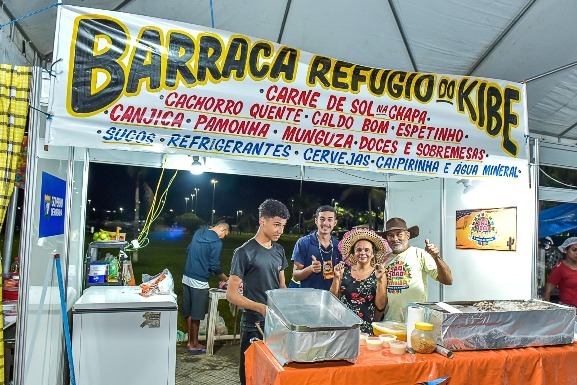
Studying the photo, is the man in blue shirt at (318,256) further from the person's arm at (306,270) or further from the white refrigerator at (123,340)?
the white refrigerator at (123,340)

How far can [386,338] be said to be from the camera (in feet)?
7.66

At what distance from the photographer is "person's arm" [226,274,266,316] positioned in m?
3.03

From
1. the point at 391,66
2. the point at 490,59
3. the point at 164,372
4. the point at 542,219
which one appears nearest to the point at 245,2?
the point at 391,66

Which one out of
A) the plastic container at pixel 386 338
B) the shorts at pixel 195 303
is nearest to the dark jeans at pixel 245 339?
the plastic container at pixel 386 338

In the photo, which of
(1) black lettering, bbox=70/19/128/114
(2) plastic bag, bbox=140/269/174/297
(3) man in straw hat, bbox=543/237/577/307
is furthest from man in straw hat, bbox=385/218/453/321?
(1) black lettering, bbox=70/19/128/114

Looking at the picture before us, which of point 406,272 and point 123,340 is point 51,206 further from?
point 406,272

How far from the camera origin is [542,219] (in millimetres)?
5020

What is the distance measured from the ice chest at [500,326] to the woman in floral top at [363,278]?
600 millimetres

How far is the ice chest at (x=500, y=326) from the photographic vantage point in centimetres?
223

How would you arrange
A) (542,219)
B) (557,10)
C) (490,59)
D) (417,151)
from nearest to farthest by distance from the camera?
1. (417,151)
2. (557,10)
3. (490,59)
4. (542,219)

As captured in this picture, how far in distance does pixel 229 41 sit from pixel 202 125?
1.72 feet

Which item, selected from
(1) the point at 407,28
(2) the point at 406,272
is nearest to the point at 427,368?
(2) the point at 406,272

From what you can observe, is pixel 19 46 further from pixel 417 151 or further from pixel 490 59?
pixel 490 59

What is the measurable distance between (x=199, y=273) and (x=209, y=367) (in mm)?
1116
